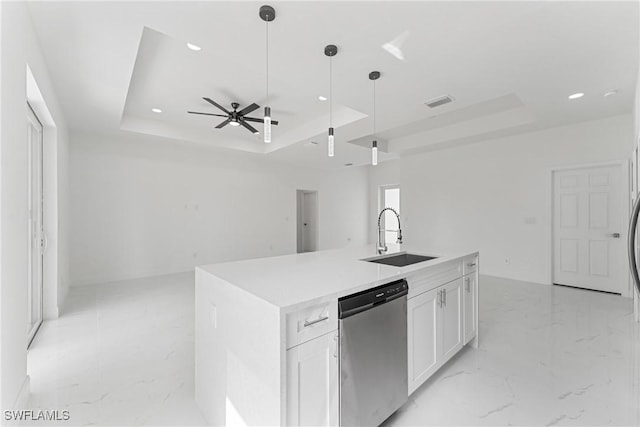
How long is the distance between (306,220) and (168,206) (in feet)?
13.4

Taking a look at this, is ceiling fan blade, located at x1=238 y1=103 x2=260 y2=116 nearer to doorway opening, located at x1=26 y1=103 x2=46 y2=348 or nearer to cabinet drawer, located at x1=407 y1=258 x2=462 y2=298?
doorway opening, located at x1=26 y1=103 x2=46 y2=348

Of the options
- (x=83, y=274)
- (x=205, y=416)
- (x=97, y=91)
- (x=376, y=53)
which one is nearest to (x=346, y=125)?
(x=376, y=53)

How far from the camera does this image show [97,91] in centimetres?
318

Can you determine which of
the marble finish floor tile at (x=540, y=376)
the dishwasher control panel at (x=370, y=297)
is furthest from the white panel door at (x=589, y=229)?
the dishwasher control panel at (x=370, y=297)

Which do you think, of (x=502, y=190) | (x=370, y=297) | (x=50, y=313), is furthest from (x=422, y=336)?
(x=502, y=190)

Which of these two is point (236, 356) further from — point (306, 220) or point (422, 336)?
point (306, 220)

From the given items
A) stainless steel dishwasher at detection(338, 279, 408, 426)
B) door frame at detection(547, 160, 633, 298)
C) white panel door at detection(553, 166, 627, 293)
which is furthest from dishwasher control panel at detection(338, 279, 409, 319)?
white panel door at detection(553, 166, 627, 293)

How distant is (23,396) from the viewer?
1.76m

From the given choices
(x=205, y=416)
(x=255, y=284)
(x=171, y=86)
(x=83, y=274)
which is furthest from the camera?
(x=83, y=274)

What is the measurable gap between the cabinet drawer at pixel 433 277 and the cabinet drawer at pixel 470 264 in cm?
10

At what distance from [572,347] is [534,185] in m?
3.19

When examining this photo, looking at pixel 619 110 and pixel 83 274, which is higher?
pixel 619 110

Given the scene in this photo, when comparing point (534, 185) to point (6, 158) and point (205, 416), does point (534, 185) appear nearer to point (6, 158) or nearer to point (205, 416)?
point (205, 416)

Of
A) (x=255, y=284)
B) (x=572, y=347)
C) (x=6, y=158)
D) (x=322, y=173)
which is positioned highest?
(x=322, y=173)
